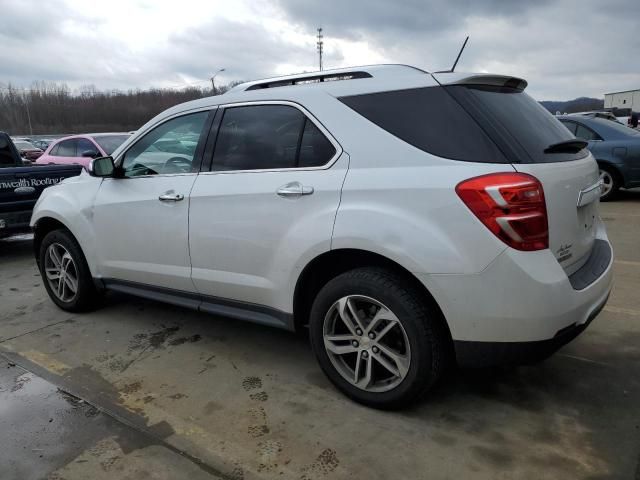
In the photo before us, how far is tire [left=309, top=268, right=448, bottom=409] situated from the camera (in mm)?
2535

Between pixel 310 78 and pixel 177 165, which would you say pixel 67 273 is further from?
pixel 310 78

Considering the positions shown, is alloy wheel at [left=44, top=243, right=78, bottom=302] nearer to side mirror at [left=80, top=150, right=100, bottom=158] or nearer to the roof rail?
the roof rail

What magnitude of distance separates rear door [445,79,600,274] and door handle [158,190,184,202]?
A: 1.84 m

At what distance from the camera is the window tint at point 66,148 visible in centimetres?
1140

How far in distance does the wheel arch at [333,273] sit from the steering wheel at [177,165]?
3.93 feet

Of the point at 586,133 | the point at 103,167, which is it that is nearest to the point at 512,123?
the point at 103,167

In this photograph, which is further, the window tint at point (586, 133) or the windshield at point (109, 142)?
the windshield at point (109, 142)

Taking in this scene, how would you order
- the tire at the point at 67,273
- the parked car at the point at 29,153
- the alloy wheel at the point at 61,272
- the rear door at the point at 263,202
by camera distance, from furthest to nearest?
the parked car at the point at 29,153, the alloy wheel at the point at 61,272, the tire at the point at 67,273, the rear door at the point at 263,202

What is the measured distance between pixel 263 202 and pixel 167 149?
3.84ft

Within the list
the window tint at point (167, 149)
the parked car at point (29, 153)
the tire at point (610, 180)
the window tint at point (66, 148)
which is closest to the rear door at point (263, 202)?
the window tint at point (167, 149)

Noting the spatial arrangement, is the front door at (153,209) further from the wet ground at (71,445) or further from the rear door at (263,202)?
the wet ground at (71,445)

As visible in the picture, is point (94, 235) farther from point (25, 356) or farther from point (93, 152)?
point (93, 152)

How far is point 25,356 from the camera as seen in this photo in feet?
12.2

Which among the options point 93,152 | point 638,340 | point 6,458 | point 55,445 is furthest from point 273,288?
point 93,152
